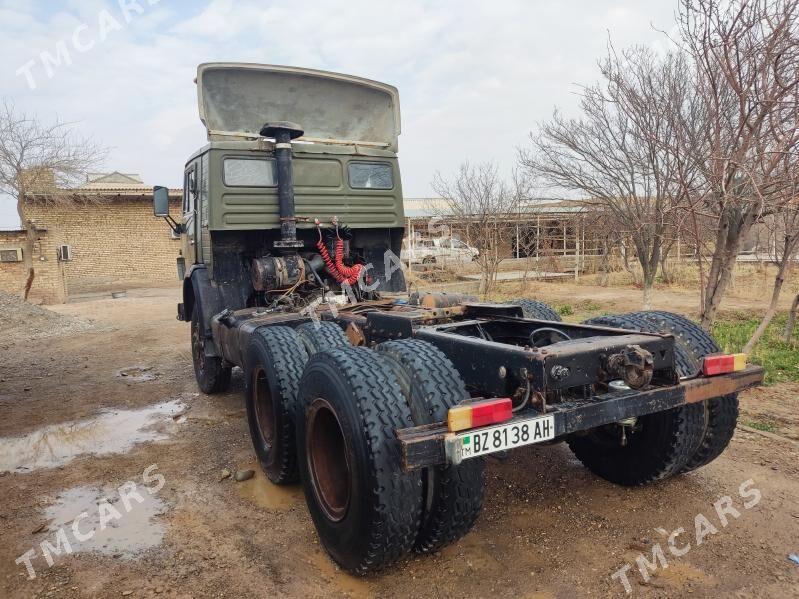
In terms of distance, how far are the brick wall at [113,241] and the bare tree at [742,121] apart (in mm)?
18768

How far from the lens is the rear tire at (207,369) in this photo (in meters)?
6.25

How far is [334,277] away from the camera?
6.06m

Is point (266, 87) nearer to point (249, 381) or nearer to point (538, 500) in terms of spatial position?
point (249, 381)

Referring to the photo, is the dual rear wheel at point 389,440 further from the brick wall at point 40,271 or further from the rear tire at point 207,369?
the brick wall at point 40,271

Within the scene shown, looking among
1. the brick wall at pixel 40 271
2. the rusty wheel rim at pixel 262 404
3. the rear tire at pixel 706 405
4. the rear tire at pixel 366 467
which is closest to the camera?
the rear tire at pixel 366 467

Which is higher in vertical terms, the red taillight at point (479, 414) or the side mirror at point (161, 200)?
the side mirror at point (161, 200)

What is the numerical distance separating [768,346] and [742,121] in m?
4.75

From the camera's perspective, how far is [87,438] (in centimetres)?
512

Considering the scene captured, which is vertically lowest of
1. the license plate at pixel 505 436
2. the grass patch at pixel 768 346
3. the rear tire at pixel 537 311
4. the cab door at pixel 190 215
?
the grass patch at pixel 768 346

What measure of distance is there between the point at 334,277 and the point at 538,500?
325cm

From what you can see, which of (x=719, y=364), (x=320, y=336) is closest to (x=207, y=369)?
(x=320, y=336)

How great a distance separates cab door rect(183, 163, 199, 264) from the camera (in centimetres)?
622
